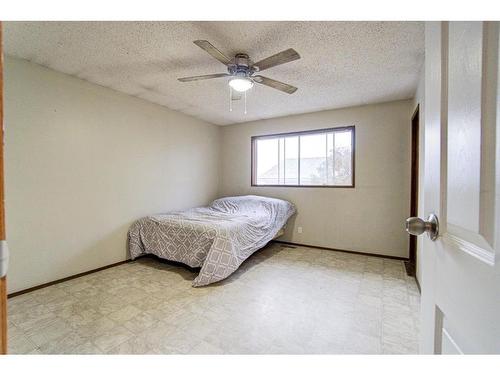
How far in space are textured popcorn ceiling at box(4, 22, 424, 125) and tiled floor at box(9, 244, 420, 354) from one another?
2331mm

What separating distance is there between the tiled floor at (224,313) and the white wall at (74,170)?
0.34 metres

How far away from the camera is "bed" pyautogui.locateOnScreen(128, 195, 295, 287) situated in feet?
7.80

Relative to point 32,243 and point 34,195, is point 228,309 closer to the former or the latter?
point 32,243

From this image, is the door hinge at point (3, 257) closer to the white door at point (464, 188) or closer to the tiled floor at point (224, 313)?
the white door at point (464, 188)

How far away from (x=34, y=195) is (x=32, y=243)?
501 mm

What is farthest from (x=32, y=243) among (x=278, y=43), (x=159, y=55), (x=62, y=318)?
(x=278, y=43)

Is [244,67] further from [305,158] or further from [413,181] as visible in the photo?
[413,181]

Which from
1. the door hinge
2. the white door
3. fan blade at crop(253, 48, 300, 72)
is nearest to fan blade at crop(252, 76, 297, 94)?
fan blade at crop(253, 48, 300, 72)

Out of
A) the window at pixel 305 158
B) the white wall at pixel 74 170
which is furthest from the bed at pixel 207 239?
the window at pixel 305 158

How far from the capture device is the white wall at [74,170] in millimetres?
2168

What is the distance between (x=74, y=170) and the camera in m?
2.56

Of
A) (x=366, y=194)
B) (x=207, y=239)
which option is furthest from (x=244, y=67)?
(x=366, y=194)

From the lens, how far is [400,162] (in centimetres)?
319
